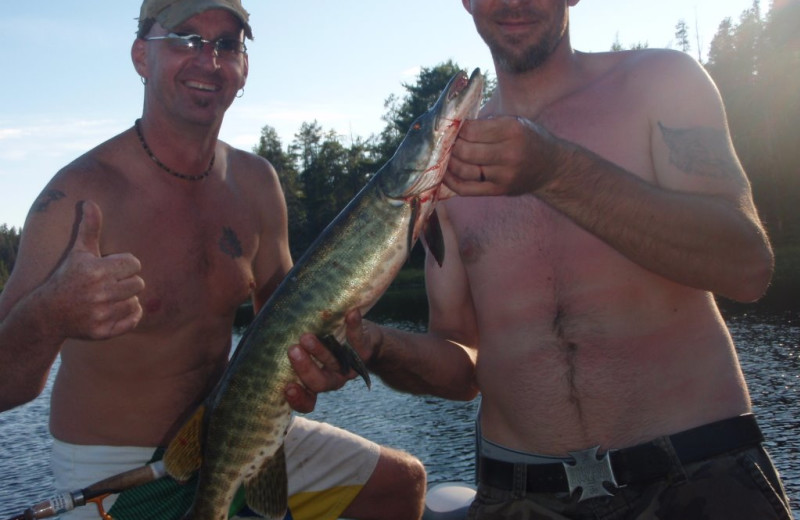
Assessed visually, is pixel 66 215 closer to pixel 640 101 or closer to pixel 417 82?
pixel 640 101

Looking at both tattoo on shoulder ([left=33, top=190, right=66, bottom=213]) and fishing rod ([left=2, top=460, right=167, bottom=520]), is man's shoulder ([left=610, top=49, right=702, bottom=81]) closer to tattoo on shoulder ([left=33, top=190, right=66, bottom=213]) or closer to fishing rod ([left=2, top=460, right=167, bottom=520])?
tattoo on shoulder ([left=33, top=190, right=66, bottom=213])

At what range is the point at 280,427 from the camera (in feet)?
11.7

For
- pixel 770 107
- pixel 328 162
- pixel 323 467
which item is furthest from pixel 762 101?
pixel 323 467

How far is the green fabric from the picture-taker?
447 centimetres

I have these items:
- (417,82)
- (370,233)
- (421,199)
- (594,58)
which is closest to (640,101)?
(594,58)

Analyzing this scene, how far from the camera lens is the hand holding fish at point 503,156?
9.04 ft

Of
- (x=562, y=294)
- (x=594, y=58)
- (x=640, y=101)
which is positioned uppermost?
(x=594, y=58)

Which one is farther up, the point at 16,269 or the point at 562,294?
the point at 16,269

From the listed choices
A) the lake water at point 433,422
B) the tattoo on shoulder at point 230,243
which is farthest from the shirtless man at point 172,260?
the lake water at point 433,422

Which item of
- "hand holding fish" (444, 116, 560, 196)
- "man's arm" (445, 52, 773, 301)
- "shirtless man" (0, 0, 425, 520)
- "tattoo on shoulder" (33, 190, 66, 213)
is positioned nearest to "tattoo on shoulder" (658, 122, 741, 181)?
"man's arm" (445, 52, 773, 301)

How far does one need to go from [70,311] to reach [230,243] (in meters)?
2.00

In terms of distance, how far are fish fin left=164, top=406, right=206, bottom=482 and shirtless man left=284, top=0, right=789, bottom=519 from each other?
575 mm

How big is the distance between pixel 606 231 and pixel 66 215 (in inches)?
118

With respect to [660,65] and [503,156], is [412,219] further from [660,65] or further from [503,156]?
[660,65]
